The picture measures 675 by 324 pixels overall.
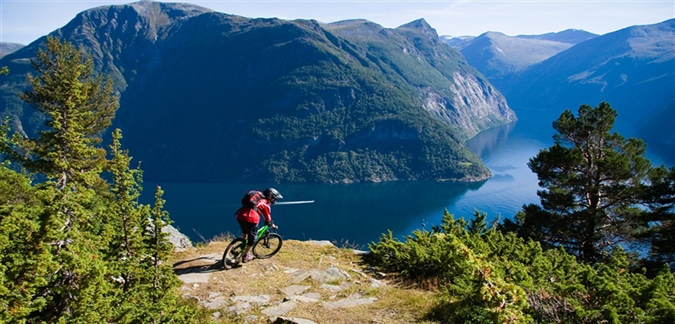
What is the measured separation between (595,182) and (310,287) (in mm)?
18595

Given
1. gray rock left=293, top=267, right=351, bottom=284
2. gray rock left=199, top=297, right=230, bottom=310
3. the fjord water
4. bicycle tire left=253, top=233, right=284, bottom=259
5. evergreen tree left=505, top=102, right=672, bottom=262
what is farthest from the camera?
the fjord water

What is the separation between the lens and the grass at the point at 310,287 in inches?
307

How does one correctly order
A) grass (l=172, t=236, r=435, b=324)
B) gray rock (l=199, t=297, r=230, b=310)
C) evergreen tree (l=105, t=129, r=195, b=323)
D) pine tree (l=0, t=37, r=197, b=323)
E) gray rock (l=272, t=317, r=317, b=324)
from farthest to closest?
1. gray rock (l=199, t=297, r=230, b=310)
2. grass (l=172, t=236, r=435, b=324)
3. gray rock (l=272, t=317, r=317, b=324)
4. evergreen tree (l=105, t=129, r=195, b=323)
5. pine tree (l=0, t=37, r=197, b=323)

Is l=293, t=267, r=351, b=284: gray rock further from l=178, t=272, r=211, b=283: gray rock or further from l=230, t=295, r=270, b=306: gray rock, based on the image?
l=178, t=272, r=211, b=283: gray rock

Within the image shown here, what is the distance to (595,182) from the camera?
851 inches

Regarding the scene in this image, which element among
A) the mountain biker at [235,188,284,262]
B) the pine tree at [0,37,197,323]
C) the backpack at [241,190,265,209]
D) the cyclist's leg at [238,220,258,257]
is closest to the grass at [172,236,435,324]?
the cyclist's leg at [238,220,258,257]

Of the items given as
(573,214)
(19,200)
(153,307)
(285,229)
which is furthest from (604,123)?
(285,229)

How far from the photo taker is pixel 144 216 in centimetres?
640

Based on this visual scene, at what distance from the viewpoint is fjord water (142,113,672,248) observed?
4461 inches

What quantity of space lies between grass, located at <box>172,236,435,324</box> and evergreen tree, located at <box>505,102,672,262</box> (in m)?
15.0

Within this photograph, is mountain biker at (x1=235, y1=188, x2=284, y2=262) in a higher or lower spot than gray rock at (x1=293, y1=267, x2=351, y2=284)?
higher

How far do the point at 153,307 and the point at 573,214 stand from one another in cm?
2282

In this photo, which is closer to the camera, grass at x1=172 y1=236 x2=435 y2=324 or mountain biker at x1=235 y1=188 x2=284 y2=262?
grass at x1=172 y1=236 x2=435 y2=324

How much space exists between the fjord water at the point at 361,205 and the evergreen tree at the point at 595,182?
67.7m
